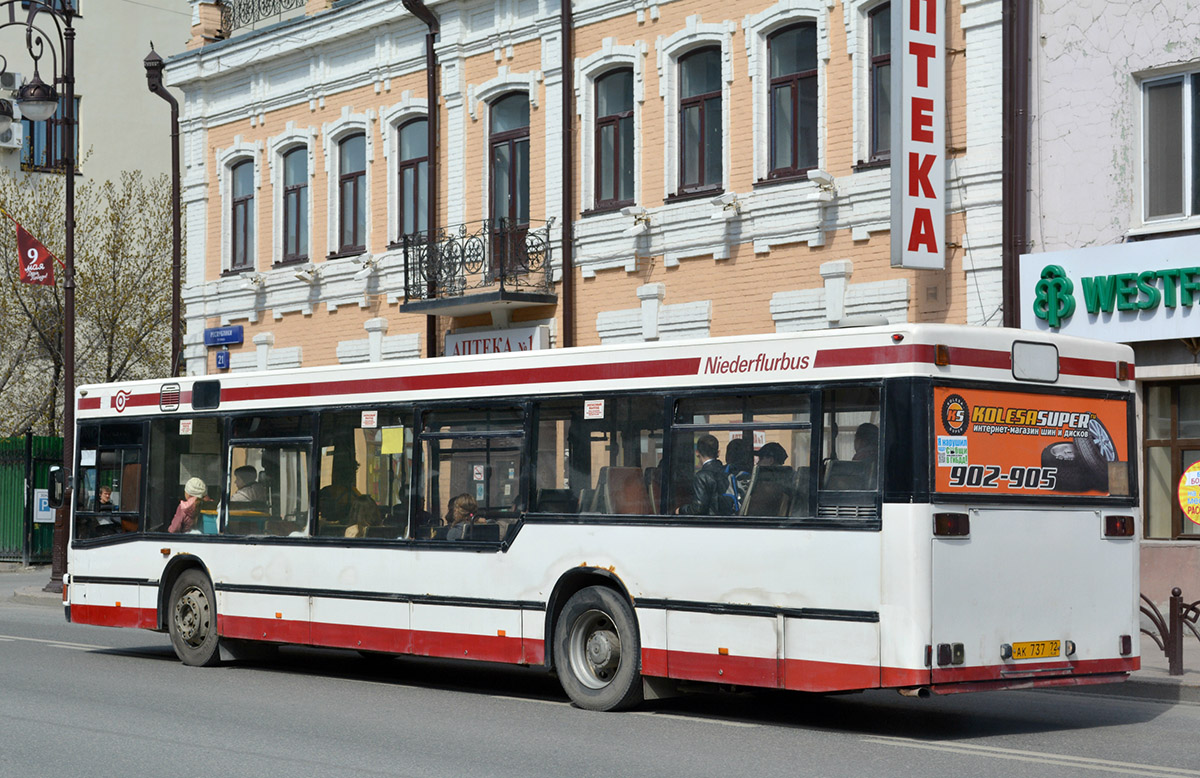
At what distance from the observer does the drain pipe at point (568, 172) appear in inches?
957

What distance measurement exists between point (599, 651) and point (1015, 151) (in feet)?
29.9

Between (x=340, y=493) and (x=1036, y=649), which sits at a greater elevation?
(x=340, y=493)

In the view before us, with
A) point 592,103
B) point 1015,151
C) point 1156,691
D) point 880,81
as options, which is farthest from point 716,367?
point 592,103

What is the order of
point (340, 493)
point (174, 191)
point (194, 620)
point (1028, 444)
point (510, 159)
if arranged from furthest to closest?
point (174, 191), point (510, 159), point (194, 620), point (340, 493), point (1028, 444)

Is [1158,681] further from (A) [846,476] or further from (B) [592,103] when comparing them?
(B) [592,103]

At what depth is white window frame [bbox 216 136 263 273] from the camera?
98.7 feet

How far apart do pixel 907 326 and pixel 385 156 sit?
1802 centimetres

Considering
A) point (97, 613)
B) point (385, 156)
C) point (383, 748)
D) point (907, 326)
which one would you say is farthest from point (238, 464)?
point (385, 156)

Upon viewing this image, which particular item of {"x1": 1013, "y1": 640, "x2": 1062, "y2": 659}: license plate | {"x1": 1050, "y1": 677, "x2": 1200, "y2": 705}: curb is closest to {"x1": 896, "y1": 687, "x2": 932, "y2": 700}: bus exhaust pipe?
{"x1": 1013, "y1": 640, "x2": 1062, "y2": 659}: license plate

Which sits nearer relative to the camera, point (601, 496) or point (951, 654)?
point (951, 654)

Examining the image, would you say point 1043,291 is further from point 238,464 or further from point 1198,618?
point 238,464

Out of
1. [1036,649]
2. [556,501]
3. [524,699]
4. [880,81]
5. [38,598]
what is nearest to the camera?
[1036,649]

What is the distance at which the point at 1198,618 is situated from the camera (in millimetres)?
15922

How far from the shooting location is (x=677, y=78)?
22969 millimetres
